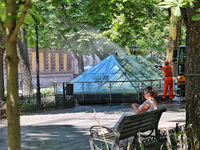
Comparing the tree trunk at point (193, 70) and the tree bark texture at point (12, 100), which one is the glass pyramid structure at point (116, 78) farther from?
the tree bark texture at point (12, 100)

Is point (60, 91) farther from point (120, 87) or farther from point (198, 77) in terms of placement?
point (198, 77)

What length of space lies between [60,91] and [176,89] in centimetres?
696

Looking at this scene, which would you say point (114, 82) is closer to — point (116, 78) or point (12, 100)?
point (116, 78)

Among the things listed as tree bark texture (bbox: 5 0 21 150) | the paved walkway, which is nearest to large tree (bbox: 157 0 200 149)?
the paved walkway

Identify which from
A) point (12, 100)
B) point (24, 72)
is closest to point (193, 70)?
point (12, 100)

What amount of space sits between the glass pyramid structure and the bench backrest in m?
11.9

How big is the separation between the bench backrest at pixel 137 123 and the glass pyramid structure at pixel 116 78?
39.0 ft

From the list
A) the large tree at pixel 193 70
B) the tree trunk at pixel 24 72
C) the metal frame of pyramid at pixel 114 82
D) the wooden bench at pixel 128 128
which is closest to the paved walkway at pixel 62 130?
the wooden bench at pixel 128 128

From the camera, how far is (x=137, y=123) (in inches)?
262

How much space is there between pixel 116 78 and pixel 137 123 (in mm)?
13392

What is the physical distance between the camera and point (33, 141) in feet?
29.9

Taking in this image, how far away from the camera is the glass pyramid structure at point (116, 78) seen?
767 inches

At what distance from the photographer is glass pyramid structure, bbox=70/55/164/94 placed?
19484 mm

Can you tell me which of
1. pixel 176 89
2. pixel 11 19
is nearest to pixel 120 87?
pixel 176 89
